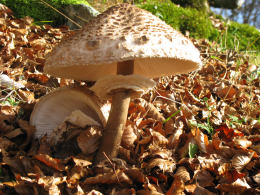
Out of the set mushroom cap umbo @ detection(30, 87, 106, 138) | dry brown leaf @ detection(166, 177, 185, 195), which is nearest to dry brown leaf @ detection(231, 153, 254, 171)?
dry brown leaf @ detection(166, 177, 185, 195)

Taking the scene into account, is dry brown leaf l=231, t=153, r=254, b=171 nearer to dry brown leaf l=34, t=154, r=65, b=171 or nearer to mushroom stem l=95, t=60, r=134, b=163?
mushroom stem l=95, t=60, r=134, b=163

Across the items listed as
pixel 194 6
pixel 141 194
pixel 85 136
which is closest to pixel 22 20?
pixel 85 136

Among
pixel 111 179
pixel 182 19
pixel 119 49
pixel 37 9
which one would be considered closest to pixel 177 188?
pixel 111 179

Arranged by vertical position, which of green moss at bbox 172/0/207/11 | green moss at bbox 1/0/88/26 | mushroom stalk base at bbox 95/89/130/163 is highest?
green moss at bbox 172/0/207/11

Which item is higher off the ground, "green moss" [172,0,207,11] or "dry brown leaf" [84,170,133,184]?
"green moss" [172,0,207,11]

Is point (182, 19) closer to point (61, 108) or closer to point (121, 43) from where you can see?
point (61, 108)

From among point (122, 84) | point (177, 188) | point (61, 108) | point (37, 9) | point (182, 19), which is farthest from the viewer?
point (182, 19)

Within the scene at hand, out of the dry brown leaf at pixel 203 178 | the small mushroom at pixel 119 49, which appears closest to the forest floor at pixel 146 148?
the dry brown leaf at pixel 203 178
